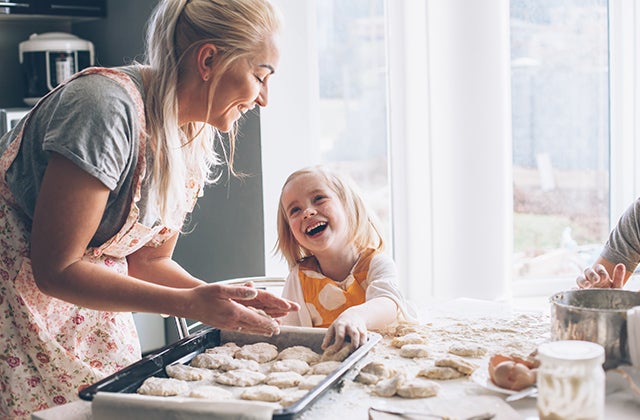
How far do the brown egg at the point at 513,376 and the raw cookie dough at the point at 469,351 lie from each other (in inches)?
7.5

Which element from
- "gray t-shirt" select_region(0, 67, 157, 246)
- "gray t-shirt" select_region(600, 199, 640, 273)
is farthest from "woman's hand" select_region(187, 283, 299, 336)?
"gray t-shirt" select_region(600, 199, 640, 273)

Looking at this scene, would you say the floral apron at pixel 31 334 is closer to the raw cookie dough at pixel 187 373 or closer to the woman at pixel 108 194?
the woman at pixel 108 194

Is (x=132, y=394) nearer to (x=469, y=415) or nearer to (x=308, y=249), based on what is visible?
(x=469, y=415)

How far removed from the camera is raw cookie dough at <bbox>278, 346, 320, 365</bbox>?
1354 millimetres

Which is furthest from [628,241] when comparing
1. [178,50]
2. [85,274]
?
[85,274]

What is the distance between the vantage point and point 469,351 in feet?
4.50

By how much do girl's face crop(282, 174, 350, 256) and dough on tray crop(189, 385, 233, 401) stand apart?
683 millimetres

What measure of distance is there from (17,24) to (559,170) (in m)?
2.30

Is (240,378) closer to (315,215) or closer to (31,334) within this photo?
(31,334)

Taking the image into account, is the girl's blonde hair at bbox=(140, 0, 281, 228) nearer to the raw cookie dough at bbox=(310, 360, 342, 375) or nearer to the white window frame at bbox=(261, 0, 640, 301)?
the raw cookie dough at bbox=(310, 360, 342, 375)

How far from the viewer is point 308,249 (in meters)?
1.94

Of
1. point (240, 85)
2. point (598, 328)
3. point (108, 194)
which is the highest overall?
point (240, 85)

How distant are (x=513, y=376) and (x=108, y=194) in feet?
2.22

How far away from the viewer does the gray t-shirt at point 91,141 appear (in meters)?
1.25
